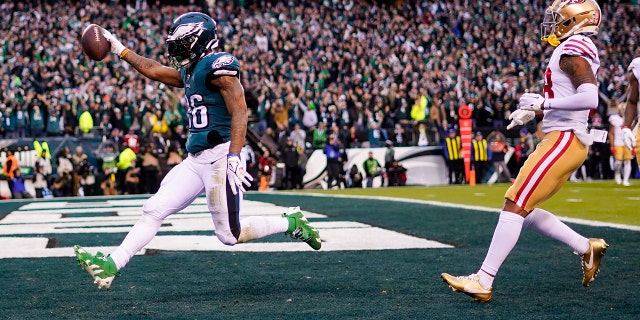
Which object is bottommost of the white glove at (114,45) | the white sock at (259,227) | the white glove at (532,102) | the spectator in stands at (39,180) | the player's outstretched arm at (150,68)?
the spectator in stands at (39,180)

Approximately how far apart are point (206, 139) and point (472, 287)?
1.78 meters

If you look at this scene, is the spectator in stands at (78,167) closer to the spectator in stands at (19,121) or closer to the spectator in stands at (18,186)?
the spectator in stands at (18,186)

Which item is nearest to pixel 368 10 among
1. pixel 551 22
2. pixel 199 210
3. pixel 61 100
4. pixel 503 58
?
pixel 503 58

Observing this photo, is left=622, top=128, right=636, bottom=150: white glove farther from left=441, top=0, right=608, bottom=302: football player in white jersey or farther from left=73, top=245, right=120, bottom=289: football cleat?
left=73, top=245, right=120, bottom=289: football cleat

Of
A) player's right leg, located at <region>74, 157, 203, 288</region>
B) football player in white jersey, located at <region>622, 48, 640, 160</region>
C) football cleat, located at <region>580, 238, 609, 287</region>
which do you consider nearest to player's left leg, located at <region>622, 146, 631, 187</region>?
football player in white jersey, located at <region>622, 48, 640, 160</region>

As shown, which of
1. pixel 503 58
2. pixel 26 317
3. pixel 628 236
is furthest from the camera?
pixel 503 58

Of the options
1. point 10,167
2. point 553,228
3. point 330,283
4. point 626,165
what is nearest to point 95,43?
point 330,283

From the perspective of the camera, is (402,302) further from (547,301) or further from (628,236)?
(628,236)

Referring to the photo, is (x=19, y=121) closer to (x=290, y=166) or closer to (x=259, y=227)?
(x=290, y=166)

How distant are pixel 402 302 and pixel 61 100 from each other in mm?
17987

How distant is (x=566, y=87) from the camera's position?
562 cm

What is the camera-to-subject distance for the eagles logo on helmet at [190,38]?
5871 mm

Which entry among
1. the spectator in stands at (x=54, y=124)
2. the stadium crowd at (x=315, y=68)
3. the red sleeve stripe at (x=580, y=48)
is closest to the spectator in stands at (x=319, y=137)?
the stadium crowd at (x=315, y=68)

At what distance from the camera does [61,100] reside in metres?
22.2
